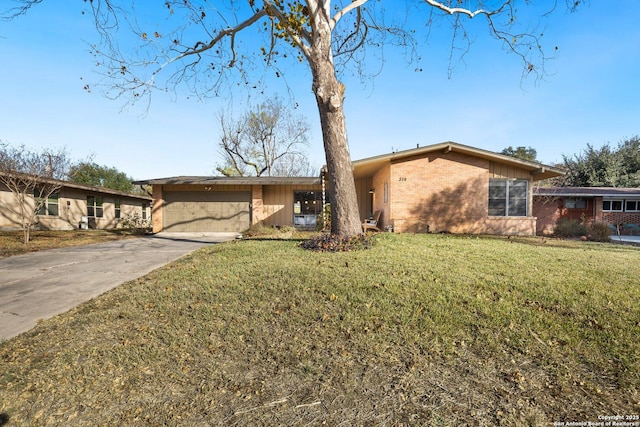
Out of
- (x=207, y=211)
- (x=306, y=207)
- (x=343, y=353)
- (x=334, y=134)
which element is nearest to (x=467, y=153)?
(x=334, y=134)

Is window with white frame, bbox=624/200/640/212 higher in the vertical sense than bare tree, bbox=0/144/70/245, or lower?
lower

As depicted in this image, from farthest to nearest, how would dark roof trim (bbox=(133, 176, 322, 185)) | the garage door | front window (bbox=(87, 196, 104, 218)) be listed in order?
front window (bbox=(87, 196, 104, 218)), the garage door, dark roof trim (bbox=(133, 176, 322, 185))

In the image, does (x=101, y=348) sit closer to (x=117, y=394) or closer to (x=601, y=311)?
(x=117, y=394)

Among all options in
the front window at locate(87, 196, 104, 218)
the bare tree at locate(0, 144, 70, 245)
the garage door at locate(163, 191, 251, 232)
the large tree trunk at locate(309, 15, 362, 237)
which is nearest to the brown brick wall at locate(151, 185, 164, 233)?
the garage door at locate(163, 191, 251, 232)

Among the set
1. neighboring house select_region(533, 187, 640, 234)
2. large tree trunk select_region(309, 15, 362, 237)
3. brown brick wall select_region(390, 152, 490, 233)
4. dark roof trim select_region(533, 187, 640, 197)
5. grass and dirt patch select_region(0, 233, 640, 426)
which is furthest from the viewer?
neighboring house select_region(533, 187, 640, 234)

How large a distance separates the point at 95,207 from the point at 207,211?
452 inches

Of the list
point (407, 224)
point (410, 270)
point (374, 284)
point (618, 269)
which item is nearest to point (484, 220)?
point (407, 224)

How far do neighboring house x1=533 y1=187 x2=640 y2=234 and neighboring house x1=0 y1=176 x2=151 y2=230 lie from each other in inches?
1051

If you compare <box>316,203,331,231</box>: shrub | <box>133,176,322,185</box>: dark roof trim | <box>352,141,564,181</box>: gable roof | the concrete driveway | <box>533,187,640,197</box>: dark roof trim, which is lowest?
the concrete driveway

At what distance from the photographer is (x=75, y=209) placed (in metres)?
18.9

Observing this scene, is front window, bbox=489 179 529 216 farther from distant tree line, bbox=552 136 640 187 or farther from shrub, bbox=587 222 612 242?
distant tree line, bbox=552 136 640 187

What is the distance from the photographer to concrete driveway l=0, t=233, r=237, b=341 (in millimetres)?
3895

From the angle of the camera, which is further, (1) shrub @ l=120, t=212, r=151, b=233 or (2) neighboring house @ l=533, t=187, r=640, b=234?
(1) shrub @ l=120, t=212, r=151, b=233

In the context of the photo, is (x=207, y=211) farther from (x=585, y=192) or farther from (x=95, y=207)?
(x=585, y=192)
